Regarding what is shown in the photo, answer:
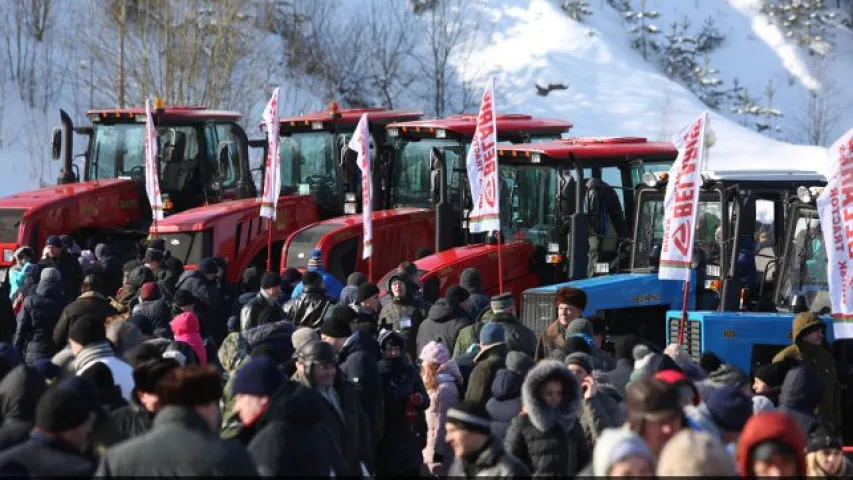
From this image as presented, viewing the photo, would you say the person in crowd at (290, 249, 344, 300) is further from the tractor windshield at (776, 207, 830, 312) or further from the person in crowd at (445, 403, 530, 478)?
the person in crowd at (445, 403, 530, 478)

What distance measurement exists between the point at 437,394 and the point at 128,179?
11.3m

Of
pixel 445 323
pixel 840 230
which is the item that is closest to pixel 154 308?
pixel 445 323

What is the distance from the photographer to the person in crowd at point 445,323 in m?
12.8

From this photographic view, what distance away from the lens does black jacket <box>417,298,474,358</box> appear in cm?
1281

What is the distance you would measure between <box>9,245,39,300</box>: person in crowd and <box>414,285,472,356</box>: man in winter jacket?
456cm

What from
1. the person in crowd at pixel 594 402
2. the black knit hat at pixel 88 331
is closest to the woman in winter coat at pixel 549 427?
the person in crowd at pixel 594 402

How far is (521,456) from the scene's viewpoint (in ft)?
25.9

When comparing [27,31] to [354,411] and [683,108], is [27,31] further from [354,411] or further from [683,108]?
[354,411]

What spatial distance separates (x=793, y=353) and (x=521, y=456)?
4.35m

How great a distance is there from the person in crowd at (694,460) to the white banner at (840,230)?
6.15 meters

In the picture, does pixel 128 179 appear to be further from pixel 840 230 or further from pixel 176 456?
pixel 176 456

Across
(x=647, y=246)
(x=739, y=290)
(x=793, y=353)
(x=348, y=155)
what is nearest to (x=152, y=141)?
(x=348, y=155)

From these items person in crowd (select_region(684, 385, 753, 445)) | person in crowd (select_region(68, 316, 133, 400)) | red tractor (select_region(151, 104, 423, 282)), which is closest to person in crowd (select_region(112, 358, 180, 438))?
person in crowd (select_region(68, 316, 133, 400))

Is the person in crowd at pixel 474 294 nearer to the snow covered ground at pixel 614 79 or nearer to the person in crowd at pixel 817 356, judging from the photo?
the person in crowd at pixel 817 356
